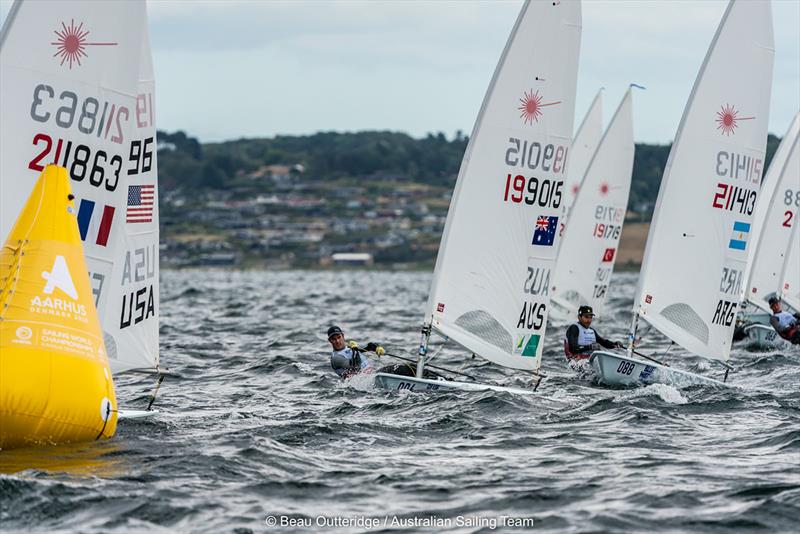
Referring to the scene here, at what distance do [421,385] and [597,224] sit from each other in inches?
593

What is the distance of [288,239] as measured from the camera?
450ft

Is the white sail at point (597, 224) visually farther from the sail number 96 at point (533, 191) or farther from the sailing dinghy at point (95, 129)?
the sailing dinghy at point (95, 129)

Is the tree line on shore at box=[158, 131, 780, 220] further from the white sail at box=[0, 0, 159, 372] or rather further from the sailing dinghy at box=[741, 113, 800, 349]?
the white sail at box=[0, 0, 159, 372]

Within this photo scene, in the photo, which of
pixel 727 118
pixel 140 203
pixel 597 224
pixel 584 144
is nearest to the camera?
pixel 140 203

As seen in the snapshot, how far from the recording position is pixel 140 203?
42.6 feet

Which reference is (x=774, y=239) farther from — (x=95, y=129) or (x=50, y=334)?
(x=50, y=334)

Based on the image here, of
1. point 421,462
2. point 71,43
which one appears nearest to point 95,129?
point 71,43

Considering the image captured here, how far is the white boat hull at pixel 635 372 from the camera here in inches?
684

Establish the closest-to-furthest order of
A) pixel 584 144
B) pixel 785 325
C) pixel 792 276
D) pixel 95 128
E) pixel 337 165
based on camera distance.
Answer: pixel 95 128 → pixel 785 325 → pixel 792 276 → pixel 584 144 → pixel 337 165

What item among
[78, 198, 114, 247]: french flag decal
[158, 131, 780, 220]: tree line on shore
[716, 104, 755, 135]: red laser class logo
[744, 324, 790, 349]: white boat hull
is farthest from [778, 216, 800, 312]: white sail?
[158, 131, 780, 220]: tree line on shore

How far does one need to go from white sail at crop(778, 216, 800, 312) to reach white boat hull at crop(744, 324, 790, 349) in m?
2.73

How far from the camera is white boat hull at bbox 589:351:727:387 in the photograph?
17.4 meters

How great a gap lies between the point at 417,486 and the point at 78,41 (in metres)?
5.23

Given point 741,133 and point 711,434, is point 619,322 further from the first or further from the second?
point 711,434
